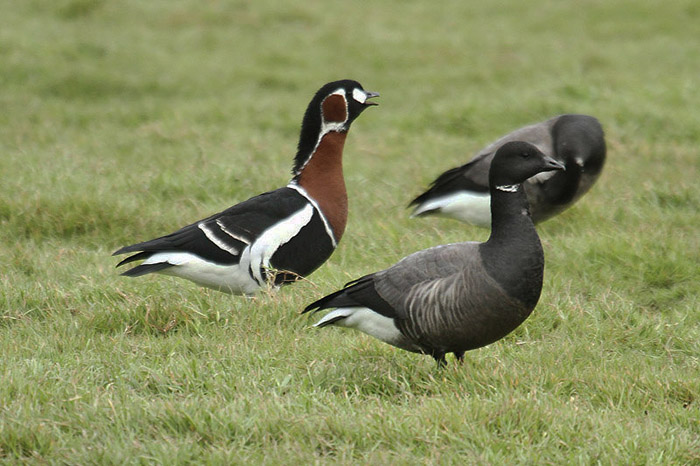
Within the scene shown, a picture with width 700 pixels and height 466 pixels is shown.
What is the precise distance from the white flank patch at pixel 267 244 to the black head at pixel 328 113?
1.58ft

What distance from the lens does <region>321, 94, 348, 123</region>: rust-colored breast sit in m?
5.52

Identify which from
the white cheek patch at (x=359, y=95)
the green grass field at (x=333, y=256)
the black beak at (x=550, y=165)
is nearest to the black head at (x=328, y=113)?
the white cheek patch at (x=359, y=95)

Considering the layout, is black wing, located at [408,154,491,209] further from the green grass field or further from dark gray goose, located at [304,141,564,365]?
dark gray goose, located at [304,141,564,365]

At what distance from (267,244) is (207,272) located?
367 mm

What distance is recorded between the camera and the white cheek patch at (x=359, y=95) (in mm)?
5578

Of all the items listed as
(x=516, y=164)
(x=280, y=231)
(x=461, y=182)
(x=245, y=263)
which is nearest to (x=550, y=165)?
(x=516, y=164)

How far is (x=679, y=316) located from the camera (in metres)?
5.31

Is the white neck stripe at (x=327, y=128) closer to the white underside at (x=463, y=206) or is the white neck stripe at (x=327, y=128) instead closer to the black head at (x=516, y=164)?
the black head at (x=516, y=164)

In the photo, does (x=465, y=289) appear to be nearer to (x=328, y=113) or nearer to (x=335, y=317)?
(x=335, y=317)

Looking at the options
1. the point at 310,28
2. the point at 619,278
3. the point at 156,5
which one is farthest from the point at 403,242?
the point at 156,5

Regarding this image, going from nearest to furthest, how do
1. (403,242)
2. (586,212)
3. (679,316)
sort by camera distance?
1. (679,316)
2. (403,242)
3. (586,212)

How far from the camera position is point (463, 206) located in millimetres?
6961

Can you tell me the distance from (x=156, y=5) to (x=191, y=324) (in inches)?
438

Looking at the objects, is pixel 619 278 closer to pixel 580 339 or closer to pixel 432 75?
pixel 580 339
